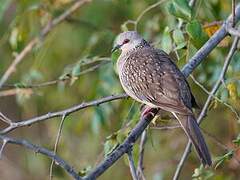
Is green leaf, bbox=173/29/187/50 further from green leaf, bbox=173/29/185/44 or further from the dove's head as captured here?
the dove's head

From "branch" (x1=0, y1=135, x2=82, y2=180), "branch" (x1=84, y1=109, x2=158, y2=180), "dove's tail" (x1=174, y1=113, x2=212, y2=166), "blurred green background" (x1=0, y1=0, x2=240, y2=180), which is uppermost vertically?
"branch" (x1=0, y1=135, x2=82, y2=180)

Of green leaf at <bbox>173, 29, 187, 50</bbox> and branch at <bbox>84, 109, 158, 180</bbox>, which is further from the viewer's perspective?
green leaf at <bbox>173, 29, 187, 50</bbox>

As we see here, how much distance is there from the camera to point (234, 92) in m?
4.65

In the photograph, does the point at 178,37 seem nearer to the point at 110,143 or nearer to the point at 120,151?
the point at 110,143

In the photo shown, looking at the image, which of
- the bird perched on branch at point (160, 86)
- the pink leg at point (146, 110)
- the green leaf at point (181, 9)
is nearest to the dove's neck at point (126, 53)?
the bird perched on branch at point (160, 86)

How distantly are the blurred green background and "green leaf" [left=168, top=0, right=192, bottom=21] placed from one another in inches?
21.5

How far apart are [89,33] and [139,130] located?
13.0ft

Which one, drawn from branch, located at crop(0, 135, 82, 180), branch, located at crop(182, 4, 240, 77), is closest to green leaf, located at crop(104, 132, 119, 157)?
branch, located at crop(182, 4, 240, 77)

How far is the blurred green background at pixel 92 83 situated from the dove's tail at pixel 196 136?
0.74 metres

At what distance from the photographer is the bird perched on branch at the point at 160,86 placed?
173 inches

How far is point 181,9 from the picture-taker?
4.57 m

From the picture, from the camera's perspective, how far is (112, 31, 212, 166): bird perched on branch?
4.39 m

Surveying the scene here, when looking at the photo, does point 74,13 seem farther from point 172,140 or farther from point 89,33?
point 172,140

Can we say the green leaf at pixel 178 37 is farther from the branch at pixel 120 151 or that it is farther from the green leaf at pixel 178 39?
the branch at pixel 120 151
